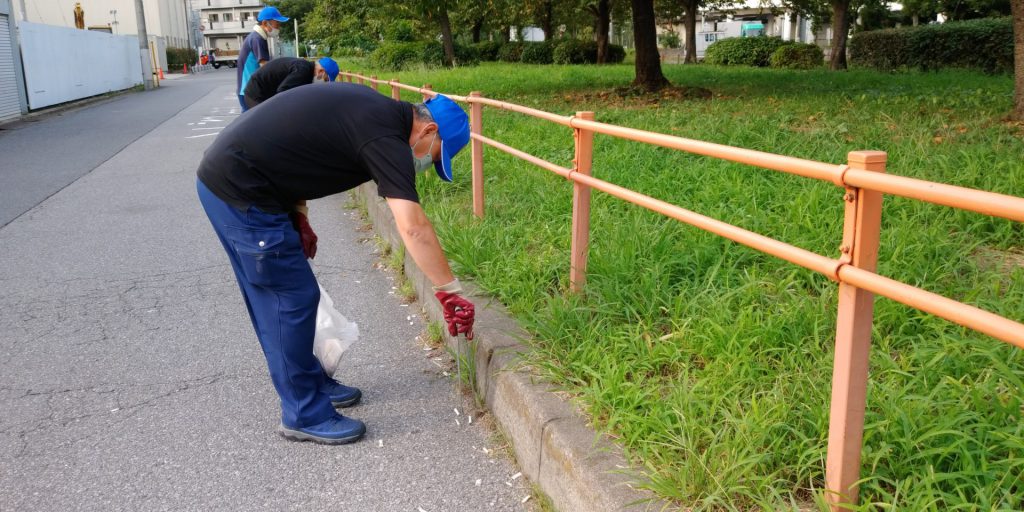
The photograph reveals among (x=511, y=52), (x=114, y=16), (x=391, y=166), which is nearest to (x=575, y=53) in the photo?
(x=511, y=52)

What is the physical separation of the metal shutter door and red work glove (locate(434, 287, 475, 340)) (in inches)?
689

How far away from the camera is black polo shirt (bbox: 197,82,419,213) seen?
9.33 ft

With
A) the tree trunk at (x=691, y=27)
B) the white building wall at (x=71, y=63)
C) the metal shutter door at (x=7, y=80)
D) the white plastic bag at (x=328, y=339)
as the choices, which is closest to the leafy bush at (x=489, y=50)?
the tree trunk at (x=691, y=27)

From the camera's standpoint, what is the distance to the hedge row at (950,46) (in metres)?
19.4

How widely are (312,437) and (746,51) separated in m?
28.8

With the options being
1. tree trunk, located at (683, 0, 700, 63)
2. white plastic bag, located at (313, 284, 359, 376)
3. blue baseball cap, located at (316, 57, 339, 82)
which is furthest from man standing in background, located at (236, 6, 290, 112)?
tree trunk, located at (683, 0, 700, 63)

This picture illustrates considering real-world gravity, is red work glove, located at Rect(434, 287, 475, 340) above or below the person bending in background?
below

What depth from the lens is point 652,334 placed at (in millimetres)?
3365

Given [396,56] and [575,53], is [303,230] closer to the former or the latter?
[396,56]

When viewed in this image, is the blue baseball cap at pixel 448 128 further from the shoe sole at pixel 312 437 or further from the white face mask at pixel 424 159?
the shoe sole at pixel 312 437

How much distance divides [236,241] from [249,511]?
3.18 ft

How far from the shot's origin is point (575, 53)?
1276 inches

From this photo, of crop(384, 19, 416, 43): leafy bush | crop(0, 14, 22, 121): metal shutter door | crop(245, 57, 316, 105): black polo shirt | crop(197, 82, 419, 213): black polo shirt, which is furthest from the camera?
crop(384, 19, 416, 43): leafy bush

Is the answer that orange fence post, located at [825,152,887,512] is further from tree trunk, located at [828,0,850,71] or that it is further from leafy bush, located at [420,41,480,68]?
leafy bush, located at [420,41,480,68]
